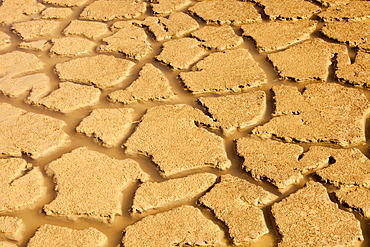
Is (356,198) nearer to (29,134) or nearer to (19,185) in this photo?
(19,185)

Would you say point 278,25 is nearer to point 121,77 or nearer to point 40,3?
point 121,77

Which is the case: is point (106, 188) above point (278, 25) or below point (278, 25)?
below

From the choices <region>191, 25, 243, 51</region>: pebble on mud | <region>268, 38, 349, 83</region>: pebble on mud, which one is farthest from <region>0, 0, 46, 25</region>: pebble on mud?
<region>268, 38, 349, 83</region>: pebble on mud

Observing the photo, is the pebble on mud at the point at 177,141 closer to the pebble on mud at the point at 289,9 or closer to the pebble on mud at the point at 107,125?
the pebble on mud at the point at 107,125

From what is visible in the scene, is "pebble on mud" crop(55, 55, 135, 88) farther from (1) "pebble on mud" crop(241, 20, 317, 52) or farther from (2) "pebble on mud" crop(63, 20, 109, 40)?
(1) "pebble on mud" crop(241, 20, 317, 52)

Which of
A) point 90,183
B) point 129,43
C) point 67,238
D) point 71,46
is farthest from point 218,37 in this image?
point 67,238

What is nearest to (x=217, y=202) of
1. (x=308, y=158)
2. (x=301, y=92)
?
(x=308, y=158)
